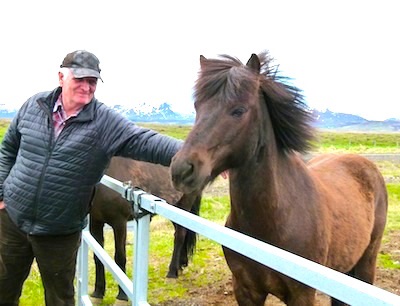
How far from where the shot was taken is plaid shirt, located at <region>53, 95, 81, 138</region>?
293 centimetres

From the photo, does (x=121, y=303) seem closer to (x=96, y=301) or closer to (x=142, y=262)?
(x=96, y=301)

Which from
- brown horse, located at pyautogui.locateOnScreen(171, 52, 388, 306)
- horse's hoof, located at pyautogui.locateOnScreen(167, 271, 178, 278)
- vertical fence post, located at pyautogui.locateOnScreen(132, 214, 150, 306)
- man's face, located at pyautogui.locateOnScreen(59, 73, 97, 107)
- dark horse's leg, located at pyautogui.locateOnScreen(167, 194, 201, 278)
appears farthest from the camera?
dark horse's leg, located at pyautogui.locateOnScreen(167, 194, 201, 278)

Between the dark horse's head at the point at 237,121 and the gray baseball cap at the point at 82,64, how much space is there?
630 mm

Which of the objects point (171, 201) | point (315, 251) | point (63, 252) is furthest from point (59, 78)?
point (171, 201)

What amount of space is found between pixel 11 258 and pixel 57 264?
1.15ft

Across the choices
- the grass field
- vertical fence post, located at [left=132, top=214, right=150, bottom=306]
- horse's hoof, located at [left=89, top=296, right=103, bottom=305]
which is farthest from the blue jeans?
horse's hoof, located at [left=89, top=296, right=103, bottom=305]

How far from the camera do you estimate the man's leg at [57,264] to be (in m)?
3.03

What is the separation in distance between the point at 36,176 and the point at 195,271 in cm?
402

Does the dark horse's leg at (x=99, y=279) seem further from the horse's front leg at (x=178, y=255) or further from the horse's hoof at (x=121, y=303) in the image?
the horse's front leg at (x=178, y=255)

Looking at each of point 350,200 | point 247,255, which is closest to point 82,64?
point 247,255

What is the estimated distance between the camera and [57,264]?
10.2ft

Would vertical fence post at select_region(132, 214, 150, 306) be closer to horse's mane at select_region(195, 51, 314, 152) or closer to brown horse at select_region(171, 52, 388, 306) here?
brown horse at select_region(171, 52, 388, 306)

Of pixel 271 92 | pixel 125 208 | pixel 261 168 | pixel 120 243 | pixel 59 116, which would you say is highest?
pixel 271 92

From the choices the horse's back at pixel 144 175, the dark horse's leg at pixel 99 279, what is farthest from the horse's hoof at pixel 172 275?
the dark horse's leg at pixel 99 279
